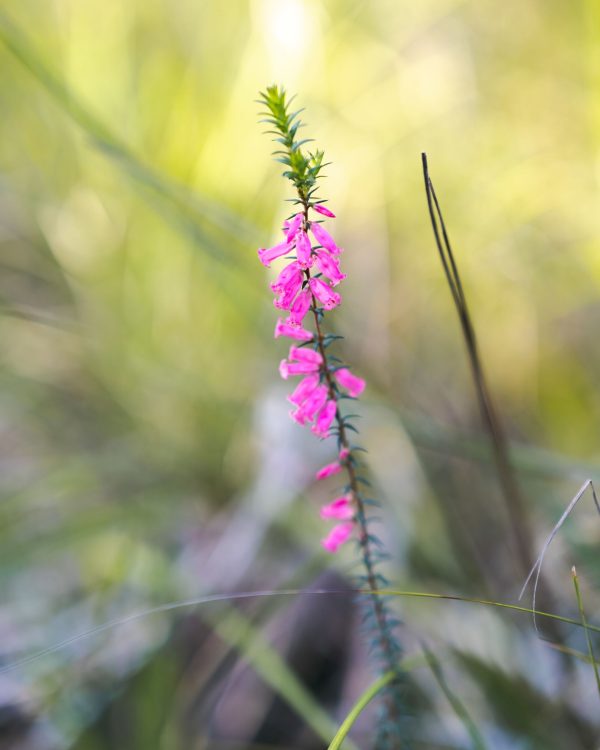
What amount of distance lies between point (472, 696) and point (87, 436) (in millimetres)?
1315

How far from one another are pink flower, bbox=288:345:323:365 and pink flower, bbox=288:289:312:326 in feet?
0.12

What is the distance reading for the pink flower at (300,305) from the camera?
Answer: 2.31 feet

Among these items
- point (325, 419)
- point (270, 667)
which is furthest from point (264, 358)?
point (325, 419)

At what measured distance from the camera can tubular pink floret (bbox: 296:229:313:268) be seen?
67cm

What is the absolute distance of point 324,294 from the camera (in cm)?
68

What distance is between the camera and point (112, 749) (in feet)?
3.87

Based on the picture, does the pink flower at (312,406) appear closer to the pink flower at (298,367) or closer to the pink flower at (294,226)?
the pink flower at (298,367)

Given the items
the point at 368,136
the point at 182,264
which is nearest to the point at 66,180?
the point at 182,264

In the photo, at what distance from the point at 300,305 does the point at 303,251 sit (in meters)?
0.06

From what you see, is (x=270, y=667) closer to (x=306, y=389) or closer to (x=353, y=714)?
(x=353, y=714)

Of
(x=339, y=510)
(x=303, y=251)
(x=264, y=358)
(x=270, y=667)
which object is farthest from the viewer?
(x=264, y=358)

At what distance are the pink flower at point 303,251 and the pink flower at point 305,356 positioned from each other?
10cm

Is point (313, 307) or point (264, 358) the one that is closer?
point (313, 307)

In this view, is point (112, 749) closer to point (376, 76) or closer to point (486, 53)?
point (376, 76)
